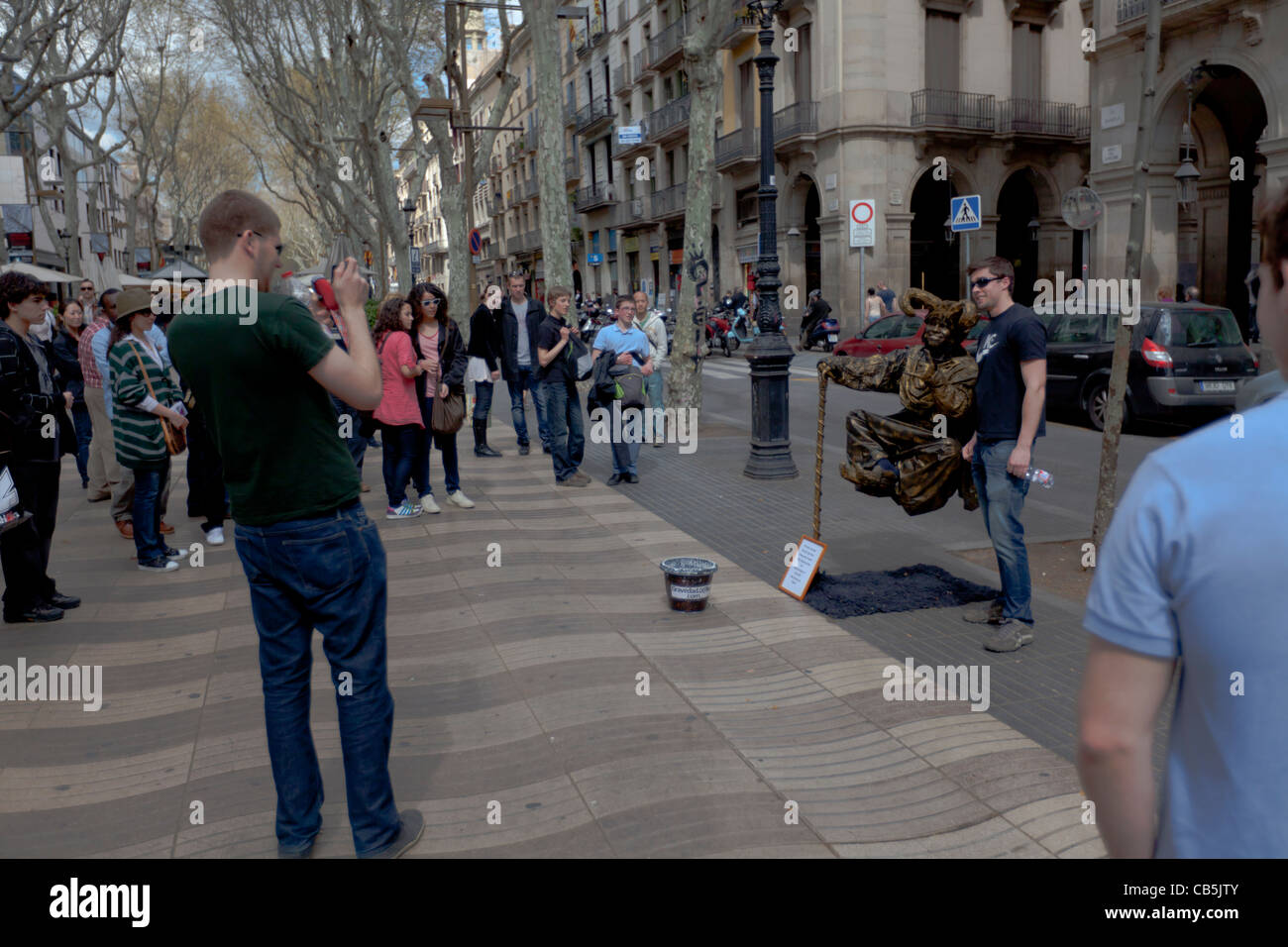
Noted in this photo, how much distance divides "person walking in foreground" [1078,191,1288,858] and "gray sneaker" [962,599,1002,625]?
424 centimetres

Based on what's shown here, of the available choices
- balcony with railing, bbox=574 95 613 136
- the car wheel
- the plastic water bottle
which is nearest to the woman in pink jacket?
the plastic water bottle

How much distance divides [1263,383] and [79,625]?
20.0ft

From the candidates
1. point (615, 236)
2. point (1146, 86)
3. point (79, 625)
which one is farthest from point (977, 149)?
point (79, 625)

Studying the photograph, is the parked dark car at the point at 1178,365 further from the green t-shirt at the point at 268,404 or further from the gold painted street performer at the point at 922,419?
the green t-shirt at the point at 268,404

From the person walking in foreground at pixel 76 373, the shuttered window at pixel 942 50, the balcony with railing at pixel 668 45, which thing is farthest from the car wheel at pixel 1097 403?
the balcony with railing at pixel 668 45

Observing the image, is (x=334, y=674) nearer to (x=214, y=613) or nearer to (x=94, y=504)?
(x=214, y=613)

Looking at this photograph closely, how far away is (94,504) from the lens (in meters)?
9.96

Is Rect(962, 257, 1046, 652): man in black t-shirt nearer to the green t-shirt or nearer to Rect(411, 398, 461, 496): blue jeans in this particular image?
the green t-shirt

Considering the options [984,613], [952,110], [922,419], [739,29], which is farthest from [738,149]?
[984,613]

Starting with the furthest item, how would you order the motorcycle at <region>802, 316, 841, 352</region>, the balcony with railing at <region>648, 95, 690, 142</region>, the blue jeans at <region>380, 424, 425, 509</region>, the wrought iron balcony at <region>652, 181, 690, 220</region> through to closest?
the wrought iron balcony at <region>652, 181, 690, 220</region> < the balcony with railing at <region>648, 95, 690, 142</region> < the motorcycle at <region>802, 316, 841, 352</region> < the blue jeans at <region>380, 424, 425, 509</region>

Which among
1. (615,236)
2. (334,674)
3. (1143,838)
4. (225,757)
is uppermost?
(615,236)

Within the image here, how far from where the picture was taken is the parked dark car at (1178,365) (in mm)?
11953

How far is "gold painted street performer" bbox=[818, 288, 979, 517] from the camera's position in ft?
18.3
